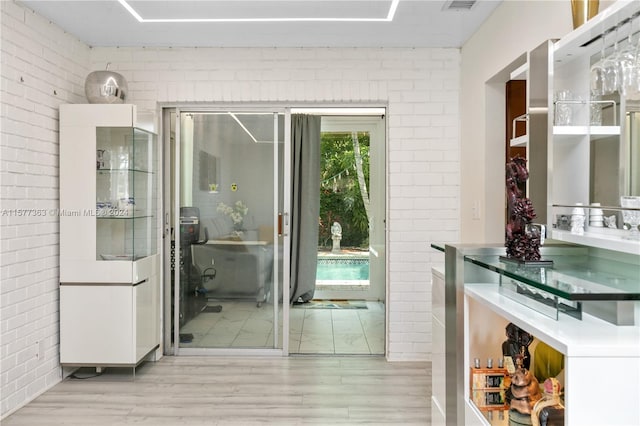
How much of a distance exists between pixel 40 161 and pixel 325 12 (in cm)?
226

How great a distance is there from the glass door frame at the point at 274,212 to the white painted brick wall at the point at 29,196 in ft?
2.90

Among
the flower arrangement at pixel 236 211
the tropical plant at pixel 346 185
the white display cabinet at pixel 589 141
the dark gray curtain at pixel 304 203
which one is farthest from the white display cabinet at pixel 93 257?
the white display cabinet at pixel 589 141

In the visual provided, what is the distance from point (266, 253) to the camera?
4250 millimetres

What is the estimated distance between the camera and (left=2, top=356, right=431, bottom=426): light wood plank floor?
2.98 meters

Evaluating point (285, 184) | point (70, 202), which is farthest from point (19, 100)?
point (285, 184)

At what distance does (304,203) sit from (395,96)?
1.31 meters

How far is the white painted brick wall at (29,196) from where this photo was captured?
3.03 meters

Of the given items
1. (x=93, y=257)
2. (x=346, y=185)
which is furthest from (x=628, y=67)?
(x=93, y=257)

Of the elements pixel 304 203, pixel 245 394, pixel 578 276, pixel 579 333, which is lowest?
pixel 245 394

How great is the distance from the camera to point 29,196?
3254mm

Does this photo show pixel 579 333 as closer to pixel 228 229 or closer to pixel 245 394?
pixel 245 394

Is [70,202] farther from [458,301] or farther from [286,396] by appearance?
[458,301]

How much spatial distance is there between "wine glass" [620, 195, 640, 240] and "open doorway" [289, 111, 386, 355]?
2.79 metres

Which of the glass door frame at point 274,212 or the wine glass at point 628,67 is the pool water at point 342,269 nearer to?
the glass door frame at point 274,212
